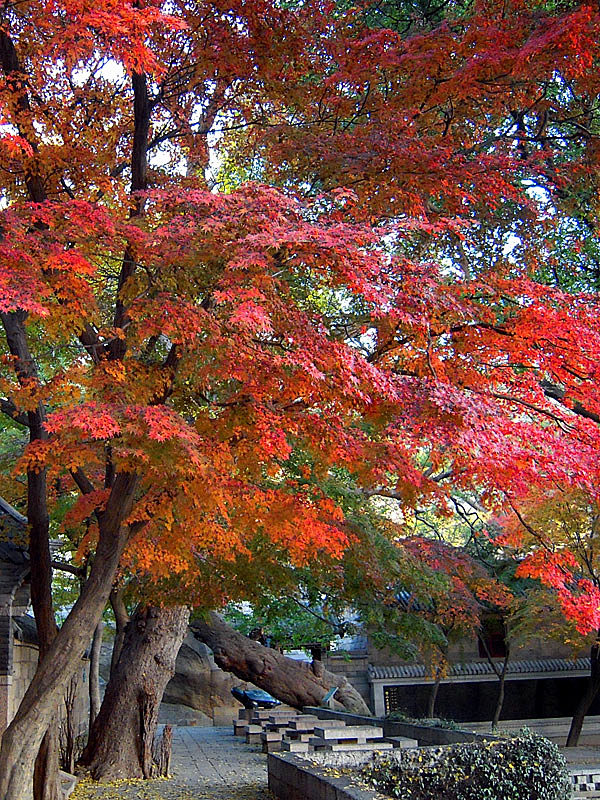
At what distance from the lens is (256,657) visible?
1741cm

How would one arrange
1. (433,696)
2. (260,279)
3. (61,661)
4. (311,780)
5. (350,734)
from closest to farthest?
(260,279) < (61,661) < (311,780) < (350,734) < (433,696)

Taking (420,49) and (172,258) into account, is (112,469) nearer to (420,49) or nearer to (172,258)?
(172,258)

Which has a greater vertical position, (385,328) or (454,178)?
(454,178)

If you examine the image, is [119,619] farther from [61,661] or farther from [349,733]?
[61,661]

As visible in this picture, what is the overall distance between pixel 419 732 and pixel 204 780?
3.74 metres

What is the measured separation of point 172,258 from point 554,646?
63.7 ft


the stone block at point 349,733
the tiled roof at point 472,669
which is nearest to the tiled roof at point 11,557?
the stone block at point 349,733

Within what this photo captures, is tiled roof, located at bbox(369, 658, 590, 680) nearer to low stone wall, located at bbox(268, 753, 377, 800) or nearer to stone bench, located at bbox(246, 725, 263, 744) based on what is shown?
stone bench, located at bbox(246, 725, 263, 744)

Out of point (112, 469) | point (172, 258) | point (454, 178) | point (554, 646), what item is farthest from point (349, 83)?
point (554, 646)

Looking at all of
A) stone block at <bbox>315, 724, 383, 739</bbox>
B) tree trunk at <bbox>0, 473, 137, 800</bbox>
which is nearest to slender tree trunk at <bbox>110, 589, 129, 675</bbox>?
stone block at <bbox>315, 724, 383, 739</bbox>

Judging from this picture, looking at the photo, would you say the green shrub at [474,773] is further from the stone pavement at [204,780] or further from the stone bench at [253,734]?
the stone bench at [253,734]

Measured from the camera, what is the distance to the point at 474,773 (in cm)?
871

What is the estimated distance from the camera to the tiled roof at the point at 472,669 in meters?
21.0

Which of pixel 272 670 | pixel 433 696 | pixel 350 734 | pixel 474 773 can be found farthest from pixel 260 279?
pixel 433 696
